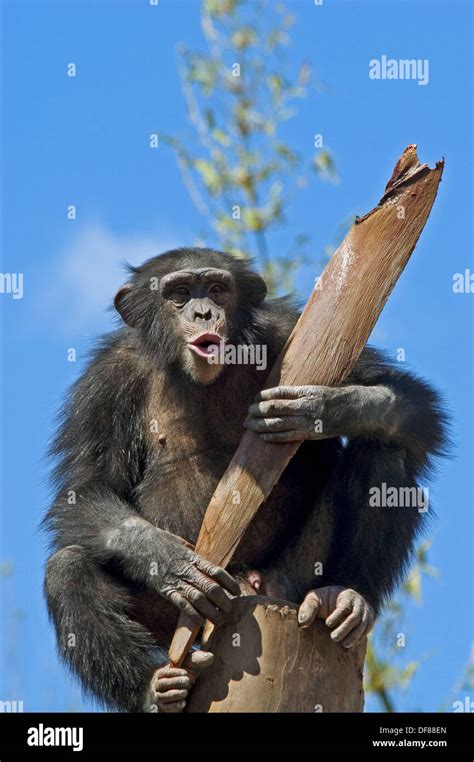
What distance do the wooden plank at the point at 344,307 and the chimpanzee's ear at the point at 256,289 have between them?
1.43 m

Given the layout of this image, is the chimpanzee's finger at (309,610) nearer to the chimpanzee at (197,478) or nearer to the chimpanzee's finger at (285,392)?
the chimpanzee at (197,478)

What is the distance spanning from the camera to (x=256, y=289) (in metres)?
9.91

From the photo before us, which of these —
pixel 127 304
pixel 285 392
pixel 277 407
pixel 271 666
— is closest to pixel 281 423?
pixel 277 407

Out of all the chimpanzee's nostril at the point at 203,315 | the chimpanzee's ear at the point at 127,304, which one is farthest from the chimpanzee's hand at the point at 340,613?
the chimpanzee's ear at the point at 127,304

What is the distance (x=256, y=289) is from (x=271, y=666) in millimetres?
3023

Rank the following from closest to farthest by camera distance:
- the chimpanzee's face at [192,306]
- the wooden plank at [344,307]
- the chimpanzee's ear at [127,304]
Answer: the wooden plank at [344,307], the chimpanzee's face at [192,306], the chimpanzee's ear at [127,304]

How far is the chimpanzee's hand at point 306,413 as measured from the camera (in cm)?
838

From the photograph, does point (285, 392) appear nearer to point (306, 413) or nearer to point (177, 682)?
point (306, 413)

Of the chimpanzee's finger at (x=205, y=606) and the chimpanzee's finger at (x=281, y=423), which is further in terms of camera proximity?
the chimpanzee's finger at (x=281, y=423)

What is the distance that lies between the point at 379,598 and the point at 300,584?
1.78 ft
